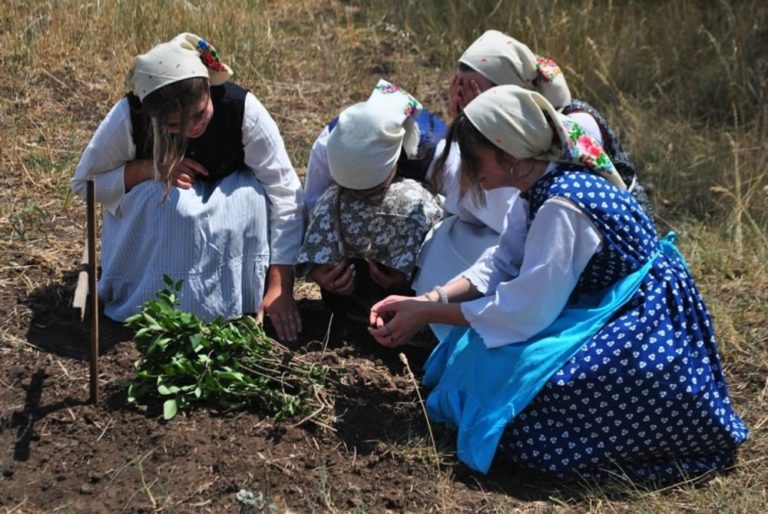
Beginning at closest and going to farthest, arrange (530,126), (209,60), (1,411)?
(530,126), (1,411), (209,60)

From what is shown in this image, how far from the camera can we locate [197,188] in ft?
12.5

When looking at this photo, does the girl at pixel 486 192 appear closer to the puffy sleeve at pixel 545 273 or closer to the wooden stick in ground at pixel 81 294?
the puffy sleeve at pixel 545 273

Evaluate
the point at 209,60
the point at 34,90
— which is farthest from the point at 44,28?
the point at 209,60

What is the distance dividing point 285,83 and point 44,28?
1436mm

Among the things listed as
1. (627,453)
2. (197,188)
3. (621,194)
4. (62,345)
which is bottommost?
(62,345)

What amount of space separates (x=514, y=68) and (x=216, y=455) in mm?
1876

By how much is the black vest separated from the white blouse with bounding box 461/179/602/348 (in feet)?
3.86

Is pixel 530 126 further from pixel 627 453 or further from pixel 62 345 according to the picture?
pixel 62 345

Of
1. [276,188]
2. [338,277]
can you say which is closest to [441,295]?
[338,277]

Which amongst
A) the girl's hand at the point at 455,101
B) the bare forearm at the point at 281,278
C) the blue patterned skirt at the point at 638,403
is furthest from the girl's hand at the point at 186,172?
the blue patterned skirt at the point at 638,403

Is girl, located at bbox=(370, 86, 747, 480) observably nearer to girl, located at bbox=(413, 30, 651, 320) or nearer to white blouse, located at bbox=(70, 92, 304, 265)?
girl, located at bbox=(413, 30, 651, 320)

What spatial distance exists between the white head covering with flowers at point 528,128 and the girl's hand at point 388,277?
86 centimetres

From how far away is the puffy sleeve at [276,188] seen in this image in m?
3.83

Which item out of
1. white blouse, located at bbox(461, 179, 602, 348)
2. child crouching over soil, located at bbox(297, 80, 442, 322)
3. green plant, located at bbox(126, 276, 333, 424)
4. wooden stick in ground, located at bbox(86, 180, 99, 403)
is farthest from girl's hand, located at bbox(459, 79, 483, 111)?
wooden stick in ground, located at bbox(86, 180, 99, 403)
